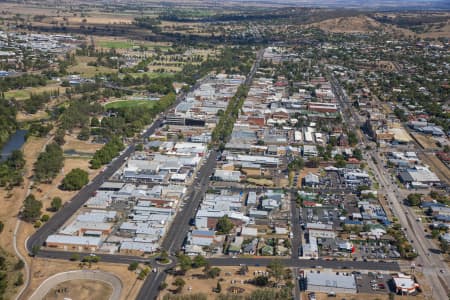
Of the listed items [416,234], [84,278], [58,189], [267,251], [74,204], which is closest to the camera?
[84,278]

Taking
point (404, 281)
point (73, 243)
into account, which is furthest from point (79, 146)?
point (404, 281)

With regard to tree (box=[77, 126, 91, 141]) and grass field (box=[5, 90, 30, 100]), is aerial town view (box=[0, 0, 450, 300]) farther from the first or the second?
grass field (box=[5, 90, 30, 100])

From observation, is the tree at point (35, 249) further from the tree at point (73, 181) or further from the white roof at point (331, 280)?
the white roof at point (331, 280)

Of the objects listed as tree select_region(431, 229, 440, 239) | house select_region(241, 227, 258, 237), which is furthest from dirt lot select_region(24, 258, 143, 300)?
tree select_region(431, 229, 440, 239)

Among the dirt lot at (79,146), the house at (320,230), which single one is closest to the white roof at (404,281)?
the house at (320,230)

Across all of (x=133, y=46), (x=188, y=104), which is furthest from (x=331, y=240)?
(x=133, y=46)

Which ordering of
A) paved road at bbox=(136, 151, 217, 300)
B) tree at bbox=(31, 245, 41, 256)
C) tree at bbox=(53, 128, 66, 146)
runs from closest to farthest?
1. paved road at bbox=(136, 151, 217, 300)
2. tree at bbox=(31, 245, 41, 256)
3. tree at bbox=(53, 128, 66, 146)

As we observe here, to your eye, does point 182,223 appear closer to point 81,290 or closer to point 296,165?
point 81,290
